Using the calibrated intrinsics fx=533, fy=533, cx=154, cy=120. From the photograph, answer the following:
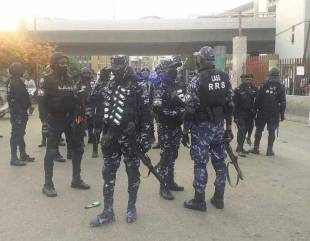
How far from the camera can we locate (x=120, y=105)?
561 centimetres

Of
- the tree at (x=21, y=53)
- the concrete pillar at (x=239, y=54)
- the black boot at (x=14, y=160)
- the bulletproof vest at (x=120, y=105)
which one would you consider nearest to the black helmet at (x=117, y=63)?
the bulletproof vest at (x=120, y=105)

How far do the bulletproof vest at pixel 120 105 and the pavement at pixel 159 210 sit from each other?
3.71 ft

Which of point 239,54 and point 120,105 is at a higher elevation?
point 239,54

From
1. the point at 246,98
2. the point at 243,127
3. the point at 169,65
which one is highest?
the point at 169,65

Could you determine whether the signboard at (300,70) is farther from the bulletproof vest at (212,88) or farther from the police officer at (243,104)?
the bulletproof vest at (212,88)

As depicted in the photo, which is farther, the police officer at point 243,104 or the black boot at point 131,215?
the police officer at point 243,104

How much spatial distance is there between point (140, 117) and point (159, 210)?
1.28 m

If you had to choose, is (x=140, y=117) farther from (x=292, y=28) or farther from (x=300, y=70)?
(x=292, y=28)

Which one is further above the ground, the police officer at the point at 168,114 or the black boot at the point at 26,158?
the police officer at the point at 168,114

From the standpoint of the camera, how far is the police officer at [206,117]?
6133 millimetres

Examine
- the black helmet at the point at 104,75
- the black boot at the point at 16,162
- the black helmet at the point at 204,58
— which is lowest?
the black boot at the point at 16,162

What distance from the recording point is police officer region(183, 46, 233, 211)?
20.1ft

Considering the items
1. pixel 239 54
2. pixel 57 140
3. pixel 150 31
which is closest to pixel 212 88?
pixel 57 140

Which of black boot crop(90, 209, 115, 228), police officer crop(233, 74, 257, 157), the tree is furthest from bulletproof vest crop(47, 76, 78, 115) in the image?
the tree
